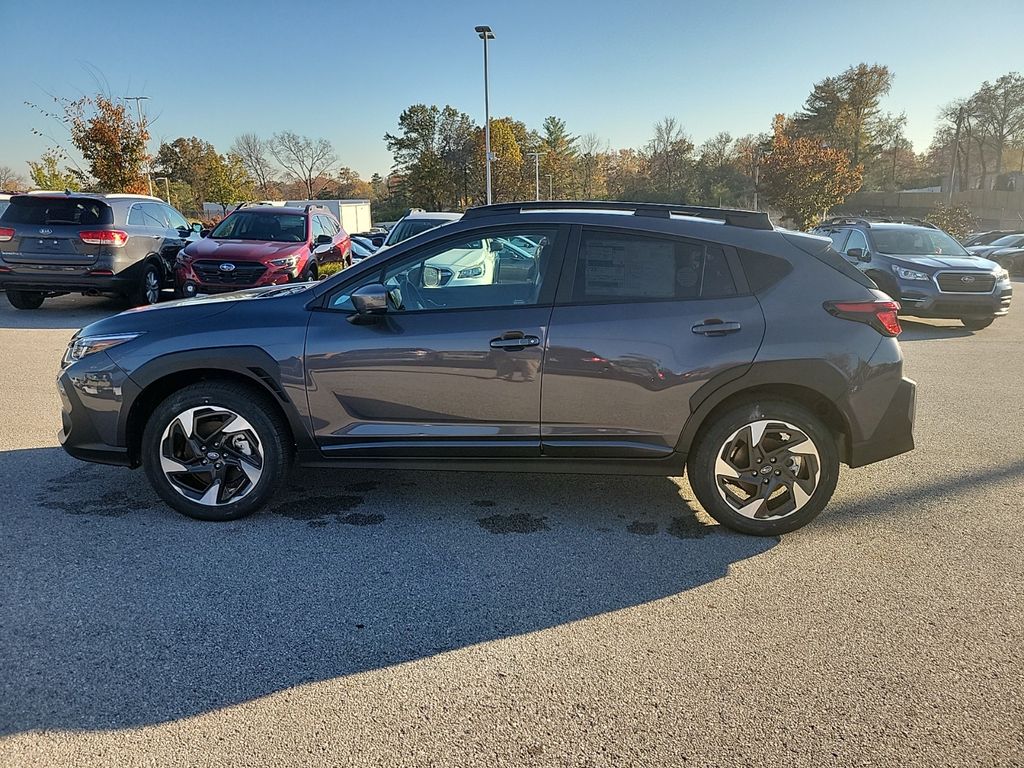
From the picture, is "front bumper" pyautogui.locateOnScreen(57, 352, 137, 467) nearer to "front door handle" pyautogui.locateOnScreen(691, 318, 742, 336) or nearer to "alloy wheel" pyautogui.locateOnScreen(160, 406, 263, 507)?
"alloy wheel" pyautogui.locateOnScreen(160, 406, 263, 507)

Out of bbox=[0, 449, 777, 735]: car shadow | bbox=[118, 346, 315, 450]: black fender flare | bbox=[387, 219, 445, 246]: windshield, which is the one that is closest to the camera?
bbox=[0, 449, 777, 735]: car shadow

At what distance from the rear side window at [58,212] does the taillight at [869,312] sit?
35.7 feet

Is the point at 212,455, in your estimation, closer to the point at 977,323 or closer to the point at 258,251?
the point at 258,251

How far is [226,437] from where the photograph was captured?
3.96m

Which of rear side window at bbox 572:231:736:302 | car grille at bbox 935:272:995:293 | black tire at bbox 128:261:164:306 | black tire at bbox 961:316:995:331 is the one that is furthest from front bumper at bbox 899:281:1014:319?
black tire at bbox 128:261:164:306

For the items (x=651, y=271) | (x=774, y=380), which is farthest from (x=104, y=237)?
(x=774, y=380)

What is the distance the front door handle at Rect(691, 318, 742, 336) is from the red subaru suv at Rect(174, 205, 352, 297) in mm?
7730

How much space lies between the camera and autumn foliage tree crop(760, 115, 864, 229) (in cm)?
4662

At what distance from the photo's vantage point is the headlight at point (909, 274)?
1141 cm

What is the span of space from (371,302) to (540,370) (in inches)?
38.1

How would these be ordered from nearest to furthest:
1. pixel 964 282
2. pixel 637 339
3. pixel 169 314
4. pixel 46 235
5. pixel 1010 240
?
pixel 637 339 → pixel 169 314 → pixel 46 235 → pixel 964 282 → pixel 1010 240

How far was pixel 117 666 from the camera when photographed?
2.74 metres

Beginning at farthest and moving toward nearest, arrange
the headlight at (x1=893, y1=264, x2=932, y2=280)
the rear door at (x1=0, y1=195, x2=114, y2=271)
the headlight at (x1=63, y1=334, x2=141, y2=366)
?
the headlight at (x1=893, y1=264, x2=932, y2=280), the rear door at (x1=0, y1=195, x2=114, y2=271), the headlight at (x1=63, y1=334, x2=141, y2=366)

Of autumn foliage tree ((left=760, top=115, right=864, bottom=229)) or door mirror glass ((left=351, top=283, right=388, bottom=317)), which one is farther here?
autumn foliage tree ((left=760, top=115, right=864, bottom=229))
